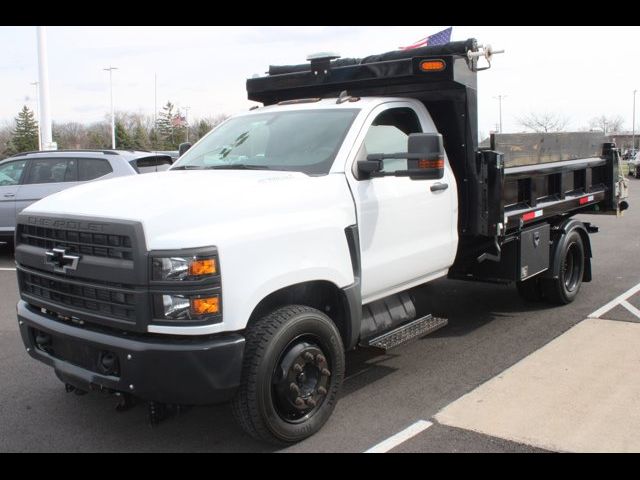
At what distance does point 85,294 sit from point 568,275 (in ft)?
A: 18.3

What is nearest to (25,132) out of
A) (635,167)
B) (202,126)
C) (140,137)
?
(140,137)

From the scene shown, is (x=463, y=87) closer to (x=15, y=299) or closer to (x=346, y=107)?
(x=346, y=107)

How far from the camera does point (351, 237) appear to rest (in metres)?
4.21

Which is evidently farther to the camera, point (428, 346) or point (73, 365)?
point (428, 346)

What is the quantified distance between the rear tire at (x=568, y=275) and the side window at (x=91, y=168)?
7403mm

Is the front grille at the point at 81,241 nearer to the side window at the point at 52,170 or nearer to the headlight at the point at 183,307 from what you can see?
the headlight at the point at 183,307

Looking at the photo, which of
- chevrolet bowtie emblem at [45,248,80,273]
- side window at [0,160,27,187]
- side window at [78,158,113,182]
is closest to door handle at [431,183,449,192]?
chevrolet bowtie emblem at [45,248,80,273]

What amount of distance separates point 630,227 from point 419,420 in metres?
11.9

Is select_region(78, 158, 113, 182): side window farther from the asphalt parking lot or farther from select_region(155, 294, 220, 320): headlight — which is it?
select_region(155, 294, 220, 320): headlight

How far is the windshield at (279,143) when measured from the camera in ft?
14.7

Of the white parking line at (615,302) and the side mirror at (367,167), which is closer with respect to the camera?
the side mirror at (367,167)

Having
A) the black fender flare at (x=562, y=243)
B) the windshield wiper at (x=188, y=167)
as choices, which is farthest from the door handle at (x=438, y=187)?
the black fender flare at (x=562, y=243)

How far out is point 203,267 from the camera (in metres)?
3.28
